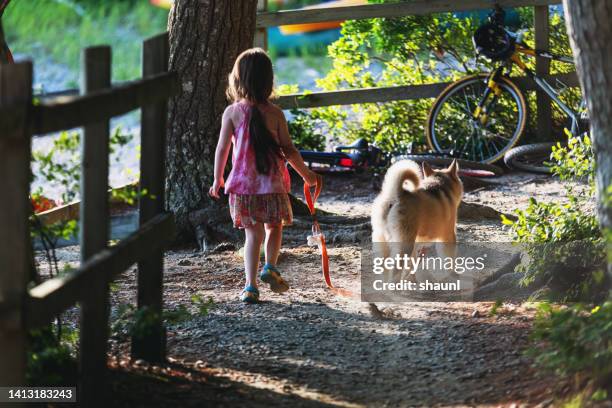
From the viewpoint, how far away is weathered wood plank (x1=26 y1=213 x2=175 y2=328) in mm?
3600

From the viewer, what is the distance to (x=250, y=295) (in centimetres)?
653

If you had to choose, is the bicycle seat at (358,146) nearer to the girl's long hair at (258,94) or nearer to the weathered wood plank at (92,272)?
the girl's long hair at (258,94)

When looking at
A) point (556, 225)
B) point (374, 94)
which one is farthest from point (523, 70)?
point (556, 225)

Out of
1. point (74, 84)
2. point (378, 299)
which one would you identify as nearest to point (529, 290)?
point (378, 299)

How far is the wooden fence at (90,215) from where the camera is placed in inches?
136

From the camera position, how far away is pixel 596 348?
4273 mm

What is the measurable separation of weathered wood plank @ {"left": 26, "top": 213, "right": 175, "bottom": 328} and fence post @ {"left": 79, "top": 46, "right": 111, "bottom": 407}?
0.17 feet

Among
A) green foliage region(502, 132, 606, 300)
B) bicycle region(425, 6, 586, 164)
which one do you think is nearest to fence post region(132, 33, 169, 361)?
green foliage region(502, 132, 606, 300)

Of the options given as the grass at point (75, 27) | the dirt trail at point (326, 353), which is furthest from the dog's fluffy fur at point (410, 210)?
the grass at point (75, 27)

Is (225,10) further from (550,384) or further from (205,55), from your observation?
(550,384)

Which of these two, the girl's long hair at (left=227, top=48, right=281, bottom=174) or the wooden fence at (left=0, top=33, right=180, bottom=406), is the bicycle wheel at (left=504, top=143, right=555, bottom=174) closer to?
the girl's long hair at (left=227, top=48, right=281, bottom=174)

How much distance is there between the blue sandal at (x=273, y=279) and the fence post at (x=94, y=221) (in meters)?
2.44

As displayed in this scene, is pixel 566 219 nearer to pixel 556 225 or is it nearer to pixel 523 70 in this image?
pixel 556 225

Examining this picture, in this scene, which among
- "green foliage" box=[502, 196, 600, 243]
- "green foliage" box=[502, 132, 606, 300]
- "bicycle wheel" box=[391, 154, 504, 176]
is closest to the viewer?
"green foliage" box=[502, 132, 606, 300]
